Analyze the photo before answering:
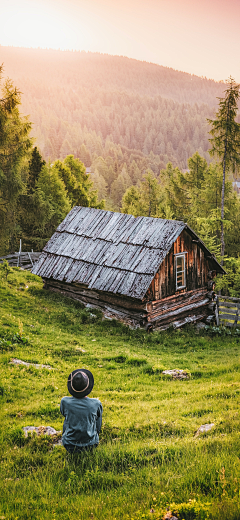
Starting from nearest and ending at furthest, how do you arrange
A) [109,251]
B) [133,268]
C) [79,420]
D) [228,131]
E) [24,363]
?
[79,420] < [24,363] < [133,268] < [109,251] < [228,131]

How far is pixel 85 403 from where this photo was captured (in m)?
5.67

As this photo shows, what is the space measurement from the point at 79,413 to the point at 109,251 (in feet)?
43.8

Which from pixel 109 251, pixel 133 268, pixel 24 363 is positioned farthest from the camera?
pixel 109 251

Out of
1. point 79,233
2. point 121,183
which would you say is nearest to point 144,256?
point 79,233

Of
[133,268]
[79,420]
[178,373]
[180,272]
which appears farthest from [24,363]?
[180,272]

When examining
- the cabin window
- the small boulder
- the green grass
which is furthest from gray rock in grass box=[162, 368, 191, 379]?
the cabin window

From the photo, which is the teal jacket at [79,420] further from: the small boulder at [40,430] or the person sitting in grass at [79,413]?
the small boulder at [40,430]

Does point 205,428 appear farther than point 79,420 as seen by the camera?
Yes

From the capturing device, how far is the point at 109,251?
735 inches

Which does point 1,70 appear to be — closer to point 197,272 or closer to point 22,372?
point 197,272

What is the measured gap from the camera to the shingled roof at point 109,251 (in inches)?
665

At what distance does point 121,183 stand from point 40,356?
295 feet

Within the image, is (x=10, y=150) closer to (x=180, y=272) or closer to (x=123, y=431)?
(x=180, y=272)

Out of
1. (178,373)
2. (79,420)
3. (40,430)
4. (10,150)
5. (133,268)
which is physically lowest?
(40,430)
